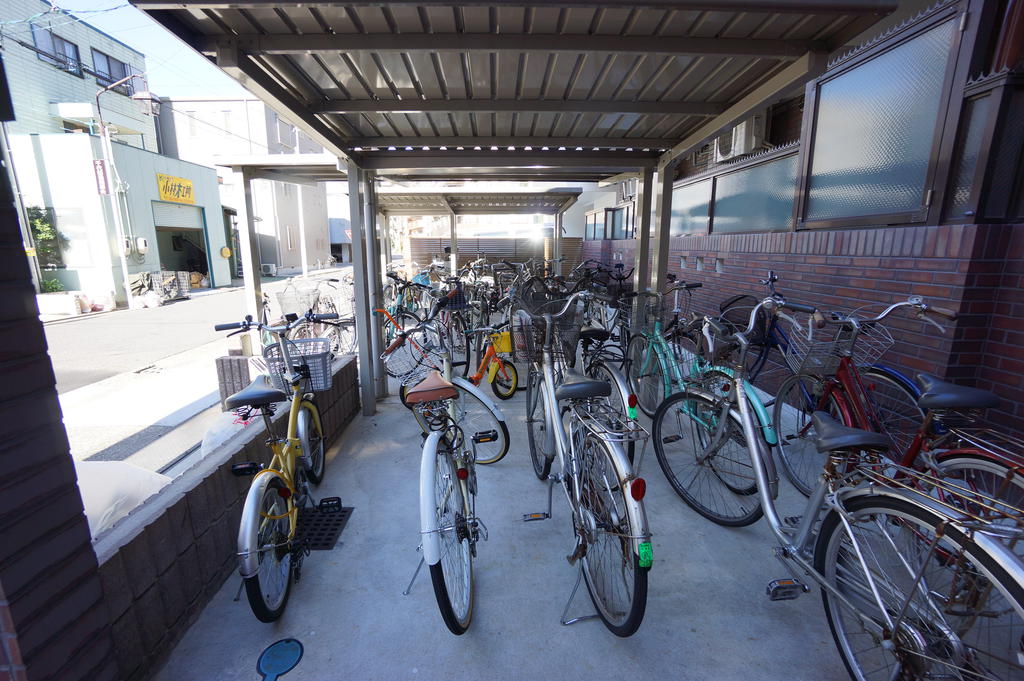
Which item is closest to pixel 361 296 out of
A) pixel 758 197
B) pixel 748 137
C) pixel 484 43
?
pixel 484 43

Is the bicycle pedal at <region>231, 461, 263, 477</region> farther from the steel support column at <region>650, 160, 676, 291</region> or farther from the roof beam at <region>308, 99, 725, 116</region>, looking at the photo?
the steel support column at <region>650, 160, 676, 291</region>

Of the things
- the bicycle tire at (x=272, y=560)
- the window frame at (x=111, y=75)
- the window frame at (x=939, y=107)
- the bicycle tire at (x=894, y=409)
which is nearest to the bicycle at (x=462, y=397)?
the bicycle tire at (x=272, y=560)

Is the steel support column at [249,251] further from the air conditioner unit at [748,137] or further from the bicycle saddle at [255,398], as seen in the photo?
the air conditioner unit at [748,137]

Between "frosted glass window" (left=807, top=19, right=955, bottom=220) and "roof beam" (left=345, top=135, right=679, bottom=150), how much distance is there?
4.46 ft

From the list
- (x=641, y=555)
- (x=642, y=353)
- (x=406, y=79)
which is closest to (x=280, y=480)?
(x=641, y=555)

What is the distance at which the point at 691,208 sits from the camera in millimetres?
6980

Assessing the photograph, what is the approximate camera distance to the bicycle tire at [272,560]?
1.89 meters

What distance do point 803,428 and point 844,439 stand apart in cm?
175

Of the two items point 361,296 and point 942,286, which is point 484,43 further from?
point 942,286

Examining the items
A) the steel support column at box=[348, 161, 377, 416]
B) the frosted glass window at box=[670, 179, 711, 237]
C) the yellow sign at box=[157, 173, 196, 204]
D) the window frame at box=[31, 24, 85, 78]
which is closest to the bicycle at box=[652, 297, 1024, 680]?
the steel support column at box=[348, 161, 377, 416]

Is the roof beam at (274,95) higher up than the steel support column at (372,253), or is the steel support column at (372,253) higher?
the roof beam at (274,95)

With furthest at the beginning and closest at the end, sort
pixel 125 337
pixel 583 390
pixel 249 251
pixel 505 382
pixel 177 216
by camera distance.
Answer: pixel 177 216, pixel 125 337, pixel 249 251, pixel 505 382, pixel 583 390

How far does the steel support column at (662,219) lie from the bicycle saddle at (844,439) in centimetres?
265

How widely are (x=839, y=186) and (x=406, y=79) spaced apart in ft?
11.1
